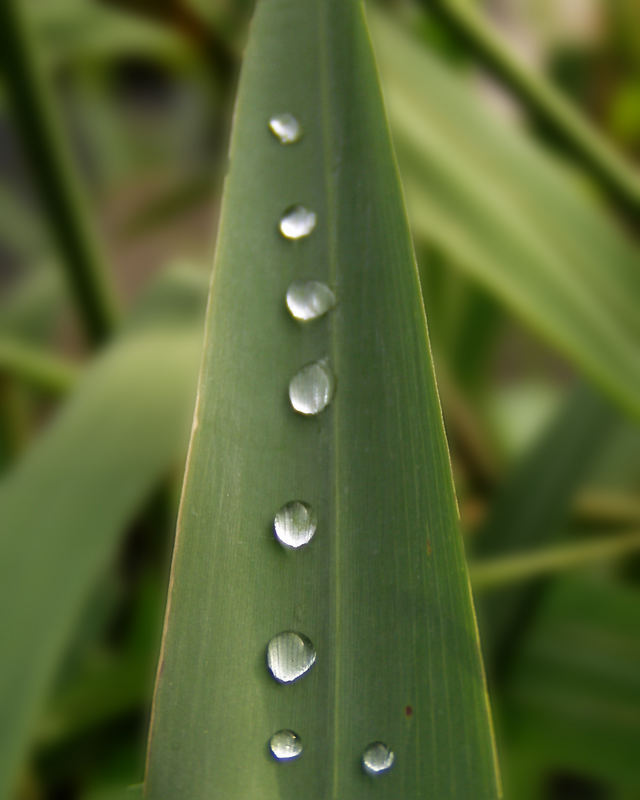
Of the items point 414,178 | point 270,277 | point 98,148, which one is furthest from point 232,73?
point 98,148

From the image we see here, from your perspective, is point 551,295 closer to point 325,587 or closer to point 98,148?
point 325,587

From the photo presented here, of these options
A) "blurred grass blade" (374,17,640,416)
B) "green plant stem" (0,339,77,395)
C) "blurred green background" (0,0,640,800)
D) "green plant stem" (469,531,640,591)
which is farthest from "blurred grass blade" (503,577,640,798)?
"green plant stem" (0,339,77,395)

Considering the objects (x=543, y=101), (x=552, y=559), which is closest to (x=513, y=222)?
(x=543, y=101)

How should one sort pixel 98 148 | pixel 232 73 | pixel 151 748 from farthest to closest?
pixel 98 148 → pixel 232 73 → pixel 151 748

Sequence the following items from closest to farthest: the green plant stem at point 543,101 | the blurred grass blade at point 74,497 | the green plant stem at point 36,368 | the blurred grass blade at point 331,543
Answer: the blurred grass blade at point 331,543
the blurred grass blade at point 74,497
the green plant stem at point 543,101
the green plant stem at point 36,368

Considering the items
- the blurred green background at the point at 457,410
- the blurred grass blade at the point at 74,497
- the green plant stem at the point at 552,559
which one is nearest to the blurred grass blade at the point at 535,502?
the blurred green background at the point at 457,410

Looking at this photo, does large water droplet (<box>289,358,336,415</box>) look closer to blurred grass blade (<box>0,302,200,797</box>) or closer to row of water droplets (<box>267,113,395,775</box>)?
row of water droplets (<box>267,113,395,775</box>)

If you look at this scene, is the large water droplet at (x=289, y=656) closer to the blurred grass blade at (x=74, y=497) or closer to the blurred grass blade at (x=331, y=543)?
the blurred grass blade at (x=331, y=543)
